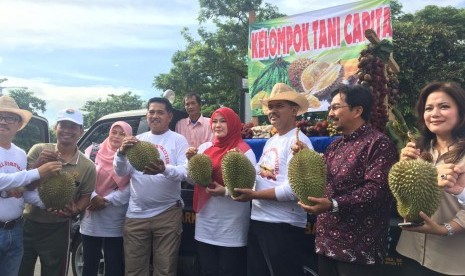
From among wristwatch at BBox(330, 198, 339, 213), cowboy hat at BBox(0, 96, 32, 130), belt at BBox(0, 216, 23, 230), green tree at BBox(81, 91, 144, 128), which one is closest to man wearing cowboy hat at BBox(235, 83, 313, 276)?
wristwatch at BBox(330, 198, 339, 213)

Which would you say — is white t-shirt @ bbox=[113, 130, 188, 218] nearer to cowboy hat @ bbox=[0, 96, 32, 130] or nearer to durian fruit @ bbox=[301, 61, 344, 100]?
cowboy hat @ bbox=[0, 96, 32, 130]

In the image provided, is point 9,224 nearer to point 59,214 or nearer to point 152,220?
point 59,214

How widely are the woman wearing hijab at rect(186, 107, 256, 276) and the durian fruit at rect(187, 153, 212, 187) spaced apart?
0.08 metres

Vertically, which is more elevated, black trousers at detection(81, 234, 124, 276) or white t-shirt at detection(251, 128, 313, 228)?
white t-shirt at detection(251, 128, 313, 228)

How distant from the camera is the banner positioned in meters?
6.10

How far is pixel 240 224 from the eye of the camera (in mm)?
3438

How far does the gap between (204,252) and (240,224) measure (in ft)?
1.31

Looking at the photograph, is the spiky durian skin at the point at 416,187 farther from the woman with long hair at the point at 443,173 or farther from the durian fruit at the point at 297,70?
the durian fruit at the point at 297,70

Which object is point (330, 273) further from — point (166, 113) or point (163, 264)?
point (166, 113)

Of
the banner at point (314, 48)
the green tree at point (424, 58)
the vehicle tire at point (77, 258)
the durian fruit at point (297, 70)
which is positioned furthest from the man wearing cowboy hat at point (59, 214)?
the green tree at point (424, 58)

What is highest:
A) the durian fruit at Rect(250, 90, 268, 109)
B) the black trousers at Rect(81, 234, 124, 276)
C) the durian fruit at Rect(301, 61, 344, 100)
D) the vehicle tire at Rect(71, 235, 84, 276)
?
the durian fruit at Rect(301, 61, 344, 100)

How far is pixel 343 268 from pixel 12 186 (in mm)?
2419

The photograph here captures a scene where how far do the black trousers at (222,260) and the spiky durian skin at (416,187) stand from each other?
1636mm

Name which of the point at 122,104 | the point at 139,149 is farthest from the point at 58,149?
the point at 122,104
